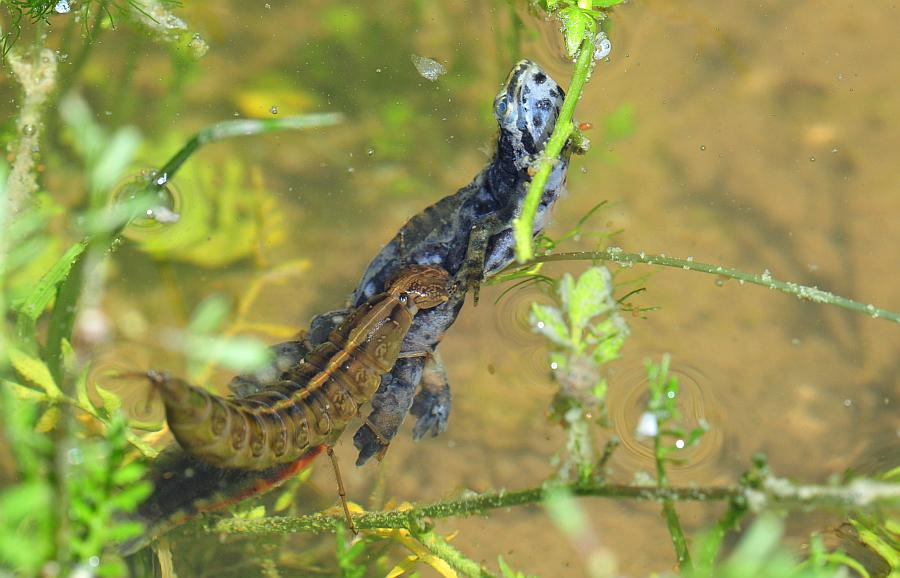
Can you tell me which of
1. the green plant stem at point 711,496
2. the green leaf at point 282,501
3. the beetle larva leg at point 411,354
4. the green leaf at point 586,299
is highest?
the green leaf at point 586,299

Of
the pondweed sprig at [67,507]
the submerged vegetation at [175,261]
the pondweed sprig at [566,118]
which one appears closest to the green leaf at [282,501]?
the submerged vegetation at [175,261]

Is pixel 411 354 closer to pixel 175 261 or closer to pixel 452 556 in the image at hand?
pixel 452 556

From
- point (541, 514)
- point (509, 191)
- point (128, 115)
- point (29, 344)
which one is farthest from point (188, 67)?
point (541, 514)

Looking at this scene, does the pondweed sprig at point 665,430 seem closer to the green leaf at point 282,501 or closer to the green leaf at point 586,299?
the green leaf at point 586,299

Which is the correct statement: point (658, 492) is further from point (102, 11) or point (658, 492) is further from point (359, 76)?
point (102, 11)

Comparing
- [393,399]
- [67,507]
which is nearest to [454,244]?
[393,399]
